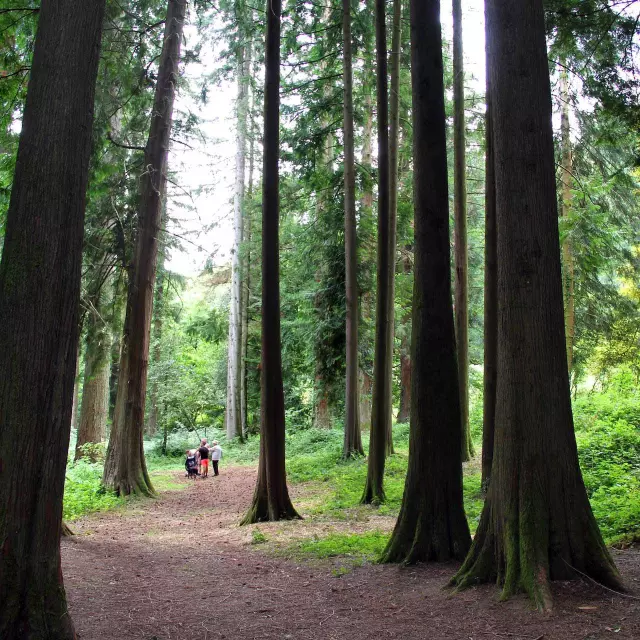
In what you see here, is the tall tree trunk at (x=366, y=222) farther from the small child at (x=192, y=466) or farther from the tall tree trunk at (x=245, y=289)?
the tall tree trunk at (x=245, y=289)

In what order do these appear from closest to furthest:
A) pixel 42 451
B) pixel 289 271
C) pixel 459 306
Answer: pixel 42 451 < pixel 459 306 < pixel 289 271

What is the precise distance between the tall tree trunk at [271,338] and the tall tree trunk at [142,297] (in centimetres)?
409

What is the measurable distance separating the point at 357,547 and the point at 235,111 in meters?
23.6

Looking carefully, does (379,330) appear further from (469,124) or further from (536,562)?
(469,124)

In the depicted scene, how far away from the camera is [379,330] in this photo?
10875 millimetres

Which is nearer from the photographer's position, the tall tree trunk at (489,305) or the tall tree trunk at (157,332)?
the tall tree trunk at (489,305)

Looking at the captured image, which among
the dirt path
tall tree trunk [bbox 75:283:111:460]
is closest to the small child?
tall tree trunk [bbox 75:283:111:460]

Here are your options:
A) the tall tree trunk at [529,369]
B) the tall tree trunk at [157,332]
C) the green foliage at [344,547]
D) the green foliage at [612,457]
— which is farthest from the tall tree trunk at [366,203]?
the tall tree trunk at [529,369]

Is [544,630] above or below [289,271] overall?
below

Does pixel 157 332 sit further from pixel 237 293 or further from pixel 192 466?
pixel 192 466

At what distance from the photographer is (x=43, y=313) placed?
4.22 metres

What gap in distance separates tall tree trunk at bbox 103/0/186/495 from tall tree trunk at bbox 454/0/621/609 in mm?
9871

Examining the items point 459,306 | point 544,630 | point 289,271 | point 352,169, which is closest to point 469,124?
point 352,169

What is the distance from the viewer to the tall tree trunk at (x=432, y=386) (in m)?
6.66
